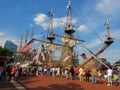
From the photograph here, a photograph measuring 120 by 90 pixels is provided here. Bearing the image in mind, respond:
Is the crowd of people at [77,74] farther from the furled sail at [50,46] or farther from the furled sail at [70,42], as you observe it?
the furled sail at [50,46]

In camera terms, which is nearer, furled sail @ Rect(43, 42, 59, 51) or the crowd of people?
the crowd of people

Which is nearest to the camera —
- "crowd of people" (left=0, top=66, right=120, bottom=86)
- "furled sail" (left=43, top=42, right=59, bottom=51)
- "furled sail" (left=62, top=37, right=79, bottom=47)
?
"crowd of people" (left=0, top=66, right=120, bottom=86)

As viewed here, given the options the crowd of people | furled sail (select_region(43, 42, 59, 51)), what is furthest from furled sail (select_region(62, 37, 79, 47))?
the crowd of people

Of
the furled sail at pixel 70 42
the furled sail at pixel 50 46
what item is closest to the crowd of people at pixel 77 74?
the furled sail at pixel 70 42

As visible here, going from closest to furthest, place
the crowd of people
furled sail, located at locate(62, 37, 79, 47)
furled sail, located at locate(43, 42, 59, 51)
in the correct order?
the crowd of people < furled sail, located at locate(62, 37, 79, 47) < furled sail, located at locate(43, 42, 59, 51)

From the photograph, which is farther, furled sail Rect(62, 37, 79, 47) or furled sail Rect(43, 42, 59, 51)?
furled sail Rect(43, 42, 59, 51)

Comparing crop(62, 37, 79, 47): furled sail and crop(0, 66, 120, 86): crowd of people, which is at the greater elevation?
crop(62, 37, 79, 47): furled sail

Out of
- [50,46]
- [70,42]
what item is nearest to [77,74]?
[70,42]

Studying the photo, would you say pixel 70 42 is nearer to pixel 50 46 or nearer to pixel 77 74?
pixel 50 46

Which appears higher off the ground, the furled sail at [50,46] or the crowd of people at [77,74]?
the furled sail at [50,46]

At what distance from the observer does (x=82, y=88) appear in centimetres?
2022

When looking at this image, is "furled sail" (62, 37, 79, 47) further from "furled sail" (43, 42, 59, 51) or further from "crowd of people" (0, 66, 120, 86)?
"crowd of people" (0, 66, 120, 86)

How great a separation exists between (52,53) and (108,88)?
2095 inches

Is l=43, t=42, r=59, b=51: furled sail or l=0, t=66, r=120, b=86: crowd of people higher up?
l=43, t=42, r=59, b=51: furled sail
